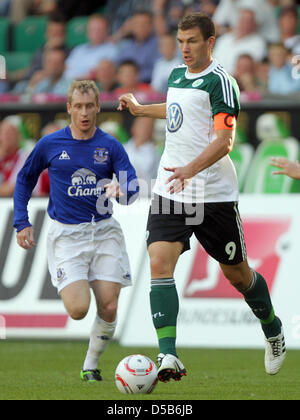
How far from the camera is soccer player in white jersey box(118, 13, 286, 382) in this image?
7527 mm

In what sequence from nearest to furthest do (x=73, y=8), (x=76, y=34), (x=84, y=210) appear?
(x=84, y=210) → (x=76, y=34) → (x=73, y=8)

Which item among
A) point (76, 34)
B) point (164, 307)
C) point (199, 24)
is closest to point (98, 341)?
point (164, 307)

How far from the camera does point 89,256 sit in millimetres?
8555

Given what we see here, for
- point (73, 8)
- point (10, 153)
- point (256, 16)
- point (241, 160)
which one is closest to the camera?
point (241, 160)

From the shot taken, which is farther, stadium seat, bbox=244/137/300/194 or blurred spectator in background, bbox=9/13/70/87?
blurred spectator in background, bbox=9/13/70/87

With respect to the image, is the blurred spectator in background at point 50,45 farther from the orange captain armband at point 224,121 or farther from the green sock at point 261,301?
the orange captain armband at point 224,121

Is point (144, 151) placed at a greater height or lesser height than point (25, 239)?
lesser

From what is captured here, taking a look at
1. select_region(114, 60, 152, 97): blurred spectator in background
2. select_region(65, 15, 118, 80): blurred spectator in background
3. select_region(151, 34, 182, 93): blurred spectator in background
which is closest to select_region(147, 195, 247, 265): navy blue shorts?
select_region(114, 60, 152, 97): blurred spectator in background

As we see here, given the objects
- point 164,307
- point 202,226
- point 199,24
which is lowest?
point 164,307

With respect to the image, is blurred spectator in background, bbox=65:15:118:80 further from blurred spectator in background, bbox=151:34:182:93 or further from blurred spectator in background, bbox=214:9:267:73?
blurred spectator in background, bbox=214:9:267:73

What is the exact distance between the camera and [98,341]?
8555mm

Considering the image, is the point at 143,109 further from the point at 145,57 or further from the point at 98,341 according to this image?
the point at 145,57

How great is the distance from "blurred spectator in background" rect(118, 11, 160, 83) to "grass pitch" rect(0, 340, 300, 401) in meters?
5.35

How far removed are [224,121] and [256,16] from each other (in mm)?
8168
